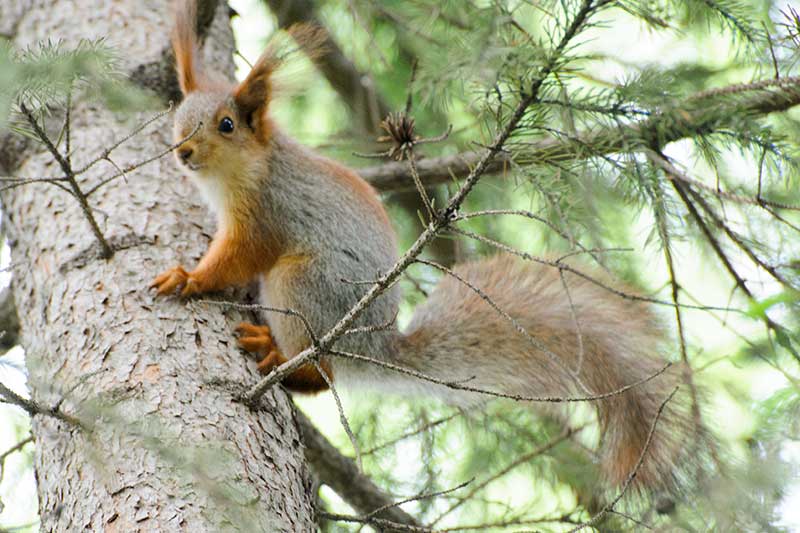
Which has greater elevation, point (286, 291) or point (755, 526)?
point (286, 291)

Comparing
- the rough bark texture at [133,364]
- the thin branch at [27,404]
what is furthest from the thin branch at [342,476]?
the thin branch at [27,404]

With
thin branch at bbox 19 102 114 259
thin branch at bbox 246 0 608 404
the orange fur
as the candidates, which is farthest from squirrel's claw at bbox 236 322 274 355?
thin branch at bbox 246 0 608 404

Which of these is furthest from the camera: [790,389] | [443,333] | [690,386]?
[443,333]

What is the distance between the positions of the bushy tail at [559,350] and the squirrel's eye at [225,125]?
2.76ft

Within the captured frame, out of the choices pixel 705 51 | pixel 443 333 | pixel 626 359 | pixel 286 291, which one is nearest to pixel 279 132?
pixel 286 291

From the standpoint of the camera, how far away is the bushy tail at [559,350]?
7.55 feet

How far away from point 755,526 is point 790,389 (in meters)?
0.39

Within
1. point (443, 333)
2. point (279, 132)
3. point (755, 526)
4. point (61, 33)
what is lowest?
point (755, 526)

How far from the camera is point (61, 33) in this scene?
2.76 metres

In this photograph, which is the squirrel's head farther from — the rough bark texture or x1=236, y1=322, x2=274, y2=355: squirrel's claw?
x1=236, y1=322, x2=274, y2=355: squirrel's claw

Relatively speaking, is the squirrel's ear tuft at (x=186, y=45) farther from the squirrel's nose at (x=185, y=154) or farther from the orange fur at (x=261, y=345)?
the orange fur at (x=261, y=345)

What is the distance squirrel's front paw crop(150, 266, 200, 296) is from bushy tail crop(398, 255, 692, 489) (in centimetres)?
74

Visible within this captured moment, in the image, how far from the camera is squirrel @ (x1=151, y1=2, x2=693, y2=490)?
238 cm

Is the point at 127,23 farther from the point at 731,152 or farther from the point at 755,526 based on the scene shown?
the point at 755,526
